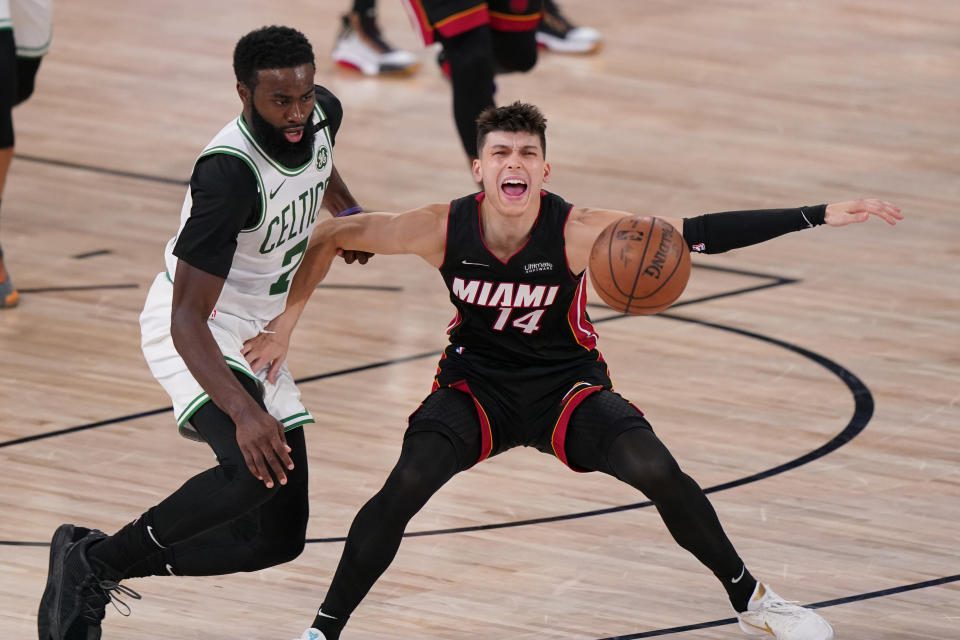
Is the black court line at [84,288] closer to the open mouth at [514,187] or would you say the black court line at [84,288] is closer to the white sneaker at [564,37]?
the open mouth at [514,187]

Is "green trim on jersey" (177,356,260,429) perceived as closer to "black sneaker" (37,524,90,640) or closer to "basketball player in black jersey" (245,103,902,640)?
"basketball player in black jersey" (245,103,902,640)

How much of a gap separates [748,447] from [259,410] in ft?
7.79

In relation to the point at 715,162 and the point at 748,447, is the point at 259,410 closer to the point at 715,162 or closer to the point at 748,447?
the point at 748,447

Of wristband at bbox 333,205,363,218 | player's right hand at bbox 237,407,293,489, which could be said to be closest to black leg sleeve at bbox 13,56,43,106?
wristband at bbox 333,205,363,218

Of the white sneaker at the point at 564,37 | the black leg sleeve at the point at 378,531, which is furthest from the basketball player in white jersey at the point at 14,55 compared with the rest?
the white sneaker at the point at 564,37

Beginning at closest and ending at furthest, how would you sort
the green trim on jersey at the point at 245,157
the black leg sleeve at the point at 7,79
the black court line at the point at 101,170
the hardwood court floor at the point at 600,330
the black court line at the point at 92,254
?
the green trim on jersey at the point at 245,157 → the hardwood court floor at the point at 600,330 → the black leg sleeve at the point at 7,79 → the black court line at the point at 92,254 → the black court line at the point at 101,170

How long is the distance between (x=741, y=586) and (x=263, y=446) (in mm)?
1323

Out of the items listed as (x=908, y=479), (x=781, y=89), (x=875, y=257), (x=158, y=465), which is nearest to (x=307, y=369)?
(x=158, y=465)

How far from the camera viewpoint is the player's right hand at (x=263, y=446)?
12.8 feet

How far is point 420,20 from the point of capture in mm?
8180

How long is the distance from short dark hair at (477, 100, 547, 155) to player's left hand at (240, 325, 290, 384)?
2.54 feet

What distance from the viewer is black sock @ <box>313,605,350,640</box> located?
413 cm

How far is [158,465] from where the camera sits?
5539 millimetres

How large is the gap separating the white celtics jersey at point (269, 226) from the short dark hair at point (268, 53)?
0.47ft
